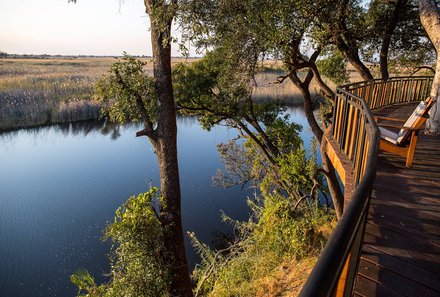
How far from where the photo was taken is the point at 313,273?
1095 mm

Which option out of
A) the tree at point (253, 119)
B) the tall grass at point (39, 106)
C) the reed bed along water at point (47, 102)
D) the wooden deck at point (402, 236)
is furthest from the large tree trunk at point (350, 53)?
the tall grass at point (39, 106)

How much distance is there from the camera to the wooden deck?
2783 millimetres

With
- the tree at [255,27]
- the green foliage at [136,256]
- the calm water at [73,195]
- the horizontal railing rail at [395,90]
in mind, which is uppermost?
the tree at [255,27]

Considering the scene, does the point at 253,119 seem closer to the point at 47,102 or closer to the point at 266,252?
the point at 266,252

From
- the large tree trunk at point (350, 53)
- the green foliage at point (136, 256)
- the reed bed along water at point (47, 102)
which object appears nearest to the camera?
the green foliage at point (136, 256)

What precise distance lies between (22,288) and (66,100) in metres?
23.4

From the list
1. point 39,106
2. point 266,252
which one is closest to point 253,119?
point 266,252

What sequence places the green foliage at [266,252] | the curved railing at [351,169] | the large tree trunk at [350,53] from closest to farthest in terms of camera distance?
the curved railing at [351,169] → the green foliage at [266,252] → the large tree trunk at [350,53]

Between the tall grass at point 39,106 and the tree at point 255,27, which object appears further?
the tall grass at point 39,106

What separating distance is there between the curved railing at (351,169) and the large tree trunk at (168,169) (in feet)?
14.1

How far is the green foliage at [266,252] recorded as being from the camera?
377 inches

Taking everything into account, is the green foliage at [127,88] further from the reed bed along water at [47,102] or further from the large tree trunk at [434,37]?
the reed bed along water at [47,102]

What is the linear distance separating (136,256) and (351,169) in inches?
216

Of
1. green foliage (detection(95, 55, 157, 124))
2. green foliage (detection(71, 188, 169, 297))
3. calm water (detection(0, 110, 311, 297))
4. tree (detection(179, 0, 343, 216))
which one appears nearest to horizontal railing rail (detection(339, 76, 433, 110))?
tree (detection(179, 0, 343, 216))
